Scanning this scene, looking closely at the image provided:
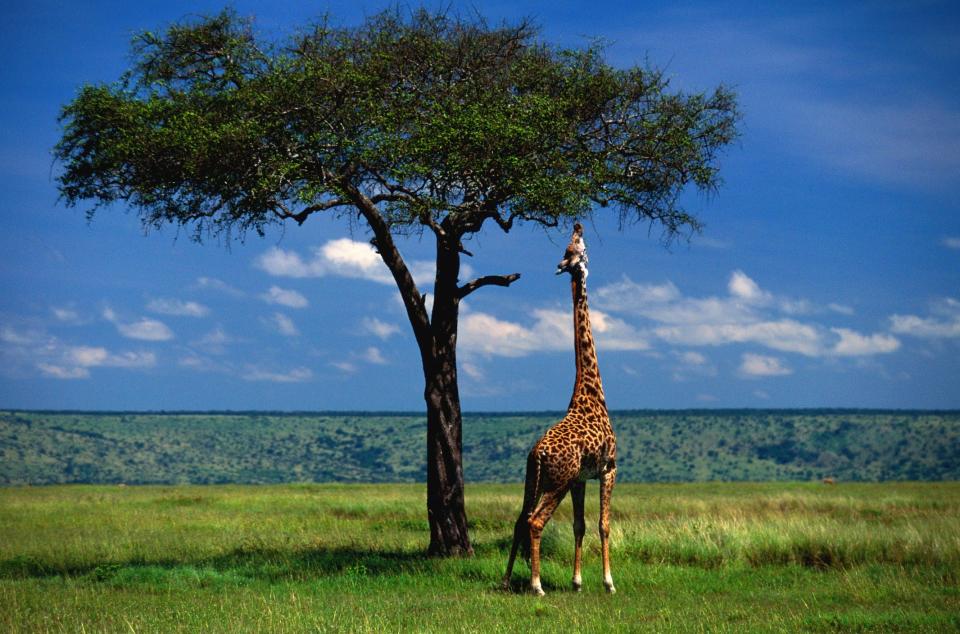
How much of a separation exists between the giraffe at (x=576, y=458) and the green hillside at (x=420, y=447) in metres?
99.0

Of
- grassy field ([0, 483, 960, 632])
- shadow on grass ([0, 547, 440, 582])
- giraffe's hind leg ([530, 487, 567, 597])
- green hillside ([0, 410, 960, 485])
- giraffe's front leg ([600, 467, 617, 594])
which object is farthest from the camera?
green hillside ([0, 410, 960, 485])

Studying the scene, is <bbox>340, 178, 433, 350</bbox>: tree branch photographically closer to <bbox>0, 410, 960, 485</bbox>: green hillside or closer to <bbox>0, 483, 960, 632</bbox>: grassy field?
<bbox>0, 483, 960, 632</bbox>: grassy field

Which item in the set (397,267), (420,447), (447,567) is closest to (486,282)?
(397,267)

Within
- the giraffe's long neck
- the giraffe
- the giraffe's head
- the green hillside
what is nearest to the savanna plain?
the giraffe

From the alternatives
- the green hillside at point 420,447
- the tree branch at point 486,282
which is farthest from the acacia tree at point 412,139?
the green hillside at point 420,447

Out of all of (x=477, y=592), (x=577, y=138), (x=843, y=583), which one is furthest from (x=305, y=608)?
(x=577, y=138)

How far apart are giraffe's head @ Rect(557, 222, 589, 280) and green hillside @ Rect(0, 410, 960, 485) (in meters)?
98.9

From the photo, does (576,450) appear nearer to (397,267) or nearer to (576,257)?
(576,257)

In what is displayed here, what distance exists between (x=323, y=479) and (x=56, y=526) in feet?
317

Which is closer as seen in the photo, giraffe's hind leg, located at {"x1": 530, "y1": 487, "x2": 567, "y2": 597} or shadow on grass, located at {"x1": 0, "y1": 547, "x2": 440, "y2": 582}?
giraffe's hind leg, located at {"x1": 530, "y1": 487, "x2": 567, "y2": 597}

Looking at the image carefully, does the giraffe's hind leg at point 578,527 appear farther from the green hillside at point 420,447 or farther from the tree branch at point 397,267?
the green hillside at point 420,447

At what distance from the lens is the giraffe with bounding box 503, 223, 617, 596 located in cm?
1633

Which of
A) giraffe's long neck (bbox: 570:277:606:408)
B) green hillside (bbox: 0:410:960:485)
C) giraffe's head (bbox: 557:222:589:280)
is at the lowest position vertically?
green hillside (bbox: 0:410:960:485)

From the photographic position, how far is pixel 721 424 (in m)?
146
